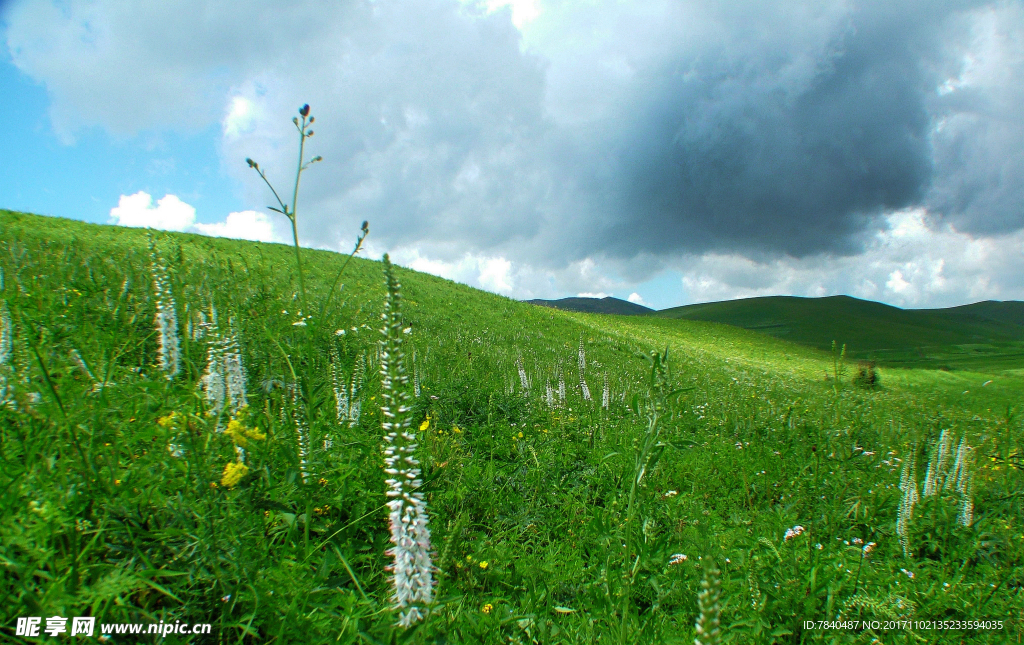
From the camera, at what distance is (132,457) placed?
2633mm

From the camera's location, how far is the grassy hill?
5745cm

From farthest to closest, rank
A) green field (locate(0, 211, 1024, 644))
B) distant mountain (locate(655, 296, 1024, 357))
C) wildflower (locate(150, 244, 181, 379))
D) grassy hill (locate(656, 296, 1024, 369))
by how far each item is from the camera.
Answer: distant mountain (locate(655, 296, 1024, 357)) → grassy hill (locate(656, 296, 1024, 369)) → wildflower (locate(150, 244, 181, 379)) → green field (locate(0, 211, 1024, 644))

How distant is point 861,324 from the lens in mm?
69938

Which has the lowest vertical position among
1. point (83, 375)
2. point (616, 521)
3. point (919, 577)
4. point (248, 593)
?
point (919, 577)

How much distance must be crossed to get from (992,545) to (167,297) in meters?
7.27

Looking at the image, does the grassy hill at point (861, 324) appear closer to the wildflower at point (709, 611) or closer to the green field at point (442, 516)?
the green field at point (442, 516)

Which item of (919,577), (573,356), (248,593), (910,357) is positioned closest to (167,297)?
(248,593)

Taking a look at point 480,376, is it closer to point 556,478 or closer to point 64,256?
point 556,478

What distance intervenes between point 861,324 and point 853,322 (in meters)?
1.27

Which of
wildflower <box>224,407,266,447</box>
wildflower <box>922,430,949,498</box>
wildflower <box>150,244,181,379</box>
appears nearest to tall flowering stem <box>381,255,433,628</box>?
wildflower <box>224,407,266,447</box>

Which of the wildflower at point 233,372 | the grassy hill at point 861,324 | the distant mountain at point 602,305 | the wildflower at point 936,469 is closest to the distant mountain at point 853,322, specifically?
the grassy hill at point 861,324

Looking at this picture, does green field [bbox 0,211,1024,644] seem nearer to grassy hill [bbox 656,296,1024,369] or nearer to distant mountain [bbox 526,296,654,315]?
grassy hill [bbox 656,296,1024,369]

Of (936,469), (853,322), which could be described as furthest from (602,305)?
(936,469)

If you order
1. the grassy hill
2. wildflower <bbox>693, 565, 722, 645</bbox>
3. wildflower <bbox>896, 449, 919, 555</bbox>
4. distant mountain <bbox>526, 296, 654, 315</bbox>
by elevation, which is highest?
distant mountain <bbox>526, 296, 654, 315</bbox>
